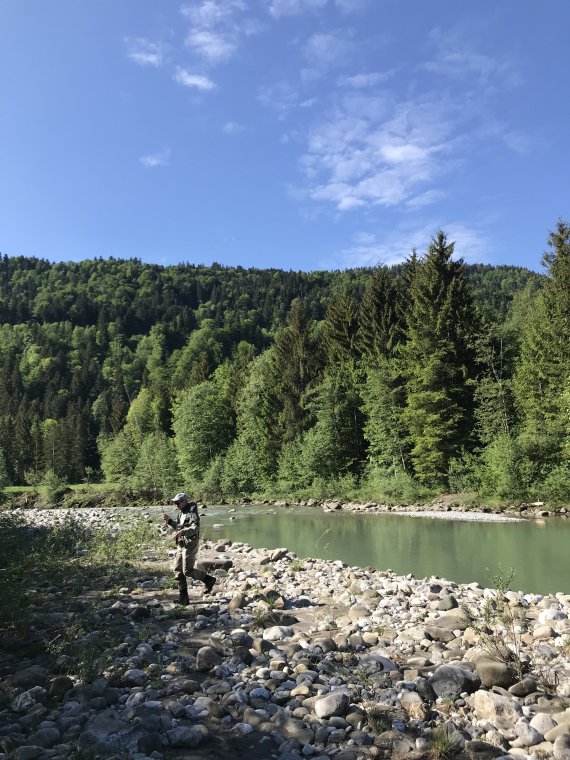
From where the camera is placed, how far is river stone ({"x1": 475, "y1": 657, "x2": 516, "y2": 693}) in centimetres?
569

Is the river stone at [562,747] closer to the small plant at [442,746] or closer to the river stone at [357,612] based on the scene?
the small plant at [442,746]

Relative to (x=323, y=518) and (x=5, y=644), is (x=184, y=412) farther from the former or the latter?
(x=5, y=644)

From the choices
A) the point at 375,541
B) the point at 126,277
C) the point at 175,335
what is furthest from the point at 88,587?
the point at 126,277

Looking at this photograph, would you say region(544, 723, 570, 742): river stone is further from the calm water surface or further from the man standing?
the man standing

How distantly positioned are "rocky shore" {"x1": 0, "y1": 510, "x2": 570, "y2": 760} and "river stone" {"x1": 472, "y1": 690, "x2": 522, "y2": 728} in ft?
0.04

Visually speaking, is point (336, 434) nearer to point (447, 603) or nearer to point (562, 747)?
point (447, 603)

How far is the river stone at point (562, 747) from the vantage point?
4301 mm

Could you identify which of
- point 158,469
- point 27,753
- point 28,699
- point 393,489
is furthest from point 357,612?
point 158,469

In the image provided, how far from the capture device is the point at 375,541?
20703 mm

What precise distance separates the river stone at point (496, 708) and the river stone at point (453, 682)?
293 mm

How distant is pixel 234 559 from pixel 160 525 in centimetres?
974

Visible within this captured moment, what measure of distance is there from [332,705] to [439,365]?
33208 mm

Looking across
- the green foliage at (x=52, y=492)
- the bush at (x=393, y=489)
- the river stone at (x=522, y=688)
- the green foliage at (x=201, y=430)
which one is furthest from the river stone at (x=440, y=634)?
the green foliage at (x=52, y=492)

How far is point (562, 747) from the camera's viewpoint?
437 cm
